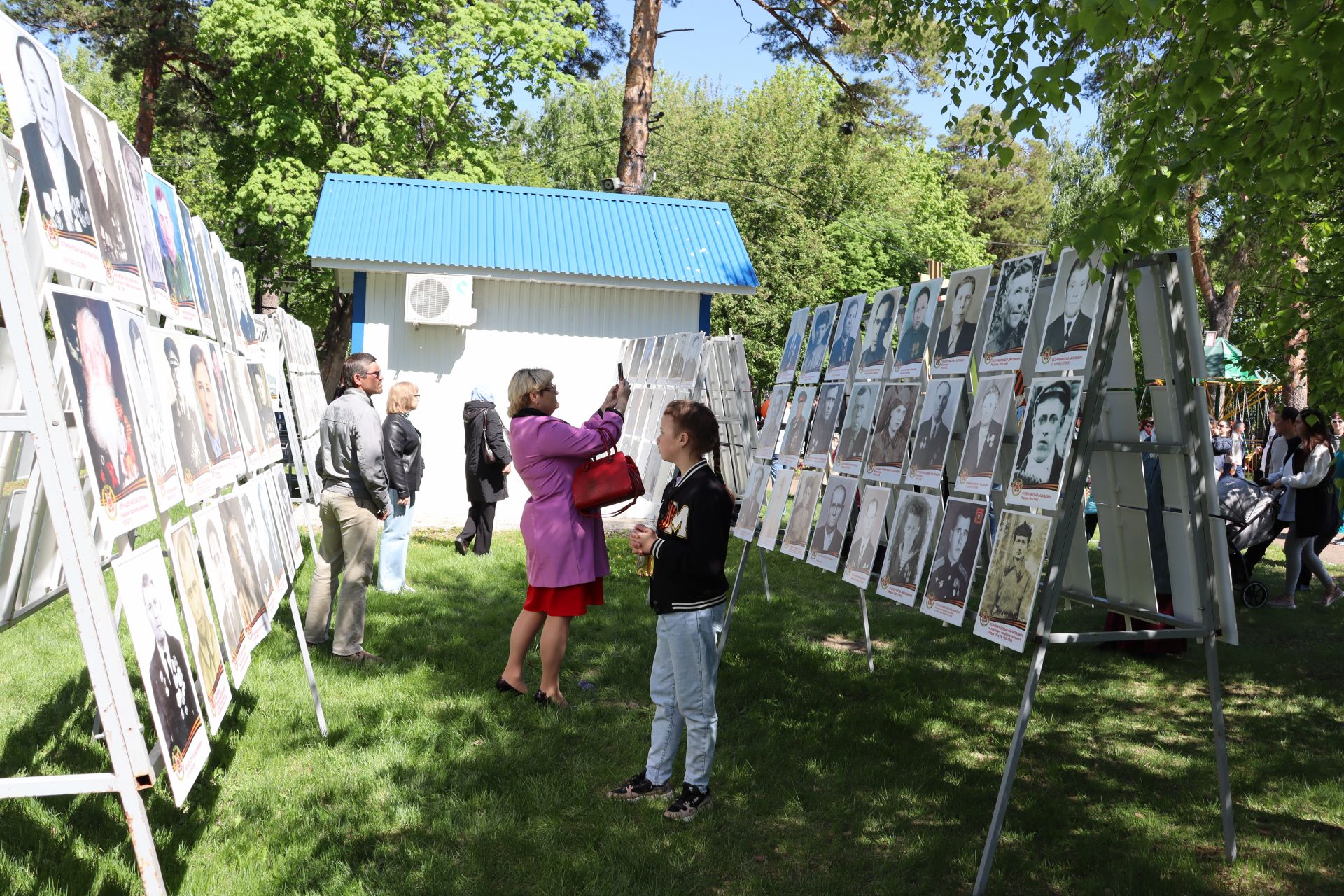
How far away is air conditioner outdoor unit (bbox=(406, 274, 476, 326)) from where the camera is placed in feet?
42.9

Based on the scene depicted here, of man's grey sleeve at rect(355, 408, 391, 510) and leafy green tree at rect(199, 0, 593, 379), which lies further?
leafy green tree at rect(199, 0, 593, 379)

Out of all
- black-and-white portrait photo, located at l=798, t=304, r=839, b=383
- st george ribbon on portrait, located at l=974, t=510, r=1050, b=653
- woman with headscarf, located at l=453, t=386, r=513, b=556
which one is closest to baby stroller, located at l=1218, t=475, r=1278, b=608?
black-and-white portrait photo, located at l=798, t=304, r=839, b=383

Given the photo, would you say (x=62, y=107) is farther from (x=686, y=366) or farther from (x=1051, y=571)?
(x=686, y=366)

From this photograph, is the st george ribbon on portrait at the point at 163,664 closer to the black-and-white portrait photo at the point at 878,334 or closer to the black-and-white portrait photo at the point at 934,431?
the black-and-white portrait photo at the point at 934,431

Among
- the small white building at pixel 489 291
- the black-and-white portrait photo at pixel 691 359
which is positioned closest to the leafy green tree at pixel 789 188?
the small white building at pixel 489 291

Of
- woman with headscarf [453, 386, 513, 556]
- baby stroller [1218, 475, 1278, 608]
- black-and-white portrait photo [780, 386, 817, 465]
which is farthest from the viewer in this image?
baby stroller [1218, 475, 1278, 608]

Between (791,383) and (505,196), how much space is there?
378 inches

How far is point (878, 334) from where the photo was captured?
18.3 feet

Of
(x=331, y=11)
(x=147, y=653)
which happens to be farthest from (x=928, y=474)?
(x=331, y=11)

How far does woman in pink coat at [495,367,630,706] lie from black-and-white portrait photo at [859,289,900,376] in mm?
1420

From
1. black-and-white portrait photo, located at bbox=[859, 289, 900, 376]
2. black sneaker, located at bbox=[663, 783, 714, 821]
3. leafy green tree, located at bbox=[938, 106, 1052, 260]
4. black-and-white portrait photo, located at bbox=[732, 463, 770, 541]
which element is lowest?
black sneaker, located at bbox=[663, 783, 714, 821]

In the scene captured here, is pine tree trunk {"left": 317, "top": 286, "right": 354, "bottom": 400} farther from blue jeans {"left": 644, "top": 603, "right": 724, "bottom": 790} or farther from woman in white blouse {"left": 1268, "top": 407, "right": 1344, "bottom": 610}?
blue jeans {"left": 644, "top": 603, "right": 724, "bottom": 790}

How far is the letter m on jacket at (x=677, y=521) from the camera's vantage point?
4254 millimetres

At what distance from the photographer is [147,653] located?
8.48 feet
